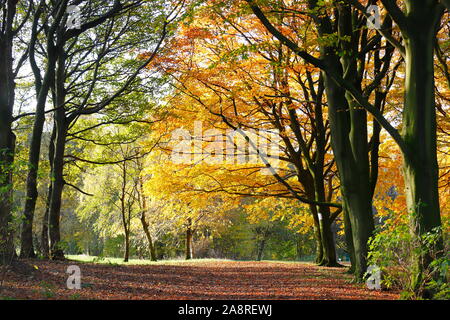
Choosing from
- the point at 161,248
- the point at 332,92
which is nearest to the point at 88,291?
the point at 332,92

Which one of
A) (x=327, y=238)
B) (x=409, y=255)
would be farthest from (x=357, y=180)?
(x=327, y=238)

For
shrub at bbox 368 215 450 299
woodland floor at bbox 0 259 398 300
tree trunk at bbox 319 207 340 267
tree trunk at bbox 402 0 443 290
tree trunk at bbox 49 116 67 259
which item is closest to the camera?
shrub at bbox 368 215 450 299

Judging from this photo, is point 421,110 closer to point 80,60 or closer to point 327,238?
point 327,238

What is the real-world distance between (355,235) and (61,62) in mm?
9497

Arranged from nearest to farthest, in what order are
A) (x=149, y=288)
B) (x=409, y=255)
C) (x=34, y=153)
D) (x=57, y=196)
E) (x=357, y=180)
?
(x=409, y=255)
(x=149, y=288)
(x=357, y=180)
(x=34, y=153)
(x=57, y=196)

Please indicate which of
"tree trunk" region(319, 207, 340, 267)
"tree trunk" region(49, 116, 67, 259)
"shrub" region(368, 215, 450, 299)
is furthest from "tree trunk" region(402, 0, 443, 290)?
"tree trunk" region(49, 116, 67, 259)

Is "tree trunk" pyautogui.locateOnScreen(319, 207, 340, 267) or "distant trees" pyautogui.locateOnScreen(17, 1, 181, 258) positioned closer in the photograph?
"distant trees" pyautogui.locateOnScreen(17, 1, 181, 258)

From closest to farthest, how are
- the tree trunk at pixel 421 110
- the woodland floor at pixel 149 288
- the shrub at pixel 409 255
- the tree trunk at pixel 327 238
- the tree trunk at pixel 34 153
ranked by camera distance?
the shrub at pixel 409 255, the woodland floor at pixel 149 288, the tree trunk at pixel 421 110, the tree trunk at pixel 34 153, the tree trunk at pixel 327 238

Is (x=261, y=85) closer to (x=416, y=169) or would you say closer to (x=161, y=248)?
(x=416, y=169)

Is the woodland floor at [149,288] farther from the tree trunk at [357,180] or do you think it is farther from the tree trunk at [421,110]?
the tree trunk at [421,110]

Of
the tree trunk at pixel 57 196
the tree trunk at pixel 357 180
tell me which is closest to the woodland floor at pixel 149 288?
the tree trunk at pixel 357 180

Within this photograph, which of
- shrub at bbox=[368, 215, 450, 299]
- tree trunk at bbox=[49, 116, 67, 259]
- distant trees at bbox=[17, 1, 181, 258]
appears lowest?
shrub at bbox=[368, 215, 450, 299]

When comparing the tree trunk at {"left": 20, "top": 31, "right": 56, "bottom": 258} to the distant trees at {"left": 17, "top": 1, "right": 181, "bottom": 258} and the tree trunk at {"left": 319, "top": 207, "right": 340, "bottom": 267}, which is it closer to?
the distant trees at {"left": 17, "top": 1, "right": 181, "bottom": 258}
